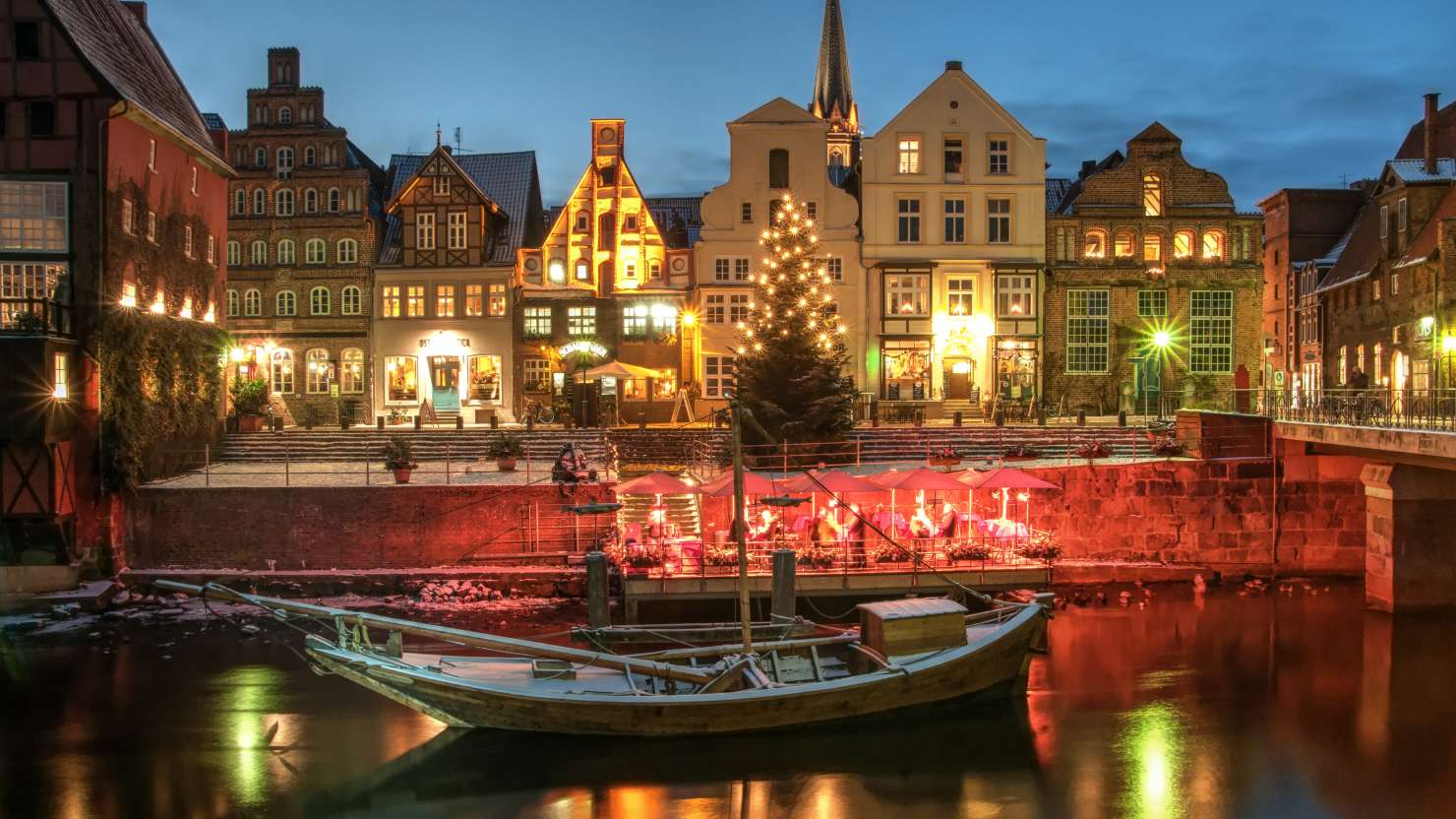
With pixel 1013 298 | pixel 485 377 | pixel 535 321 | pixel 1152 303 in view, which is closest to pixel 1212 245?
pixel 1152 303

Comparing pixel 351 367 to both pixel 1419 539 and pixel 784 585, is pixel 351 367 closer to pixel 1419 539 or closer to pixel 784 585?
pixel 784 585

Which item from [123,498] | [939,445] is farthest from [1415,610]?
[123,498]

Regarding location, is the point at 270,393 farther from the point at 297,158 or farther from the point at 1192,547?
the point at 1192,547

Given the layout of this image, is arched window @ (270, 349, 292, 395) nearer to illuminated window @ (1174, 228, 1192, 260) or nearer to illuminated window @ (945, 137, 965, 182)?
illuminated window @ (945, 137, 965, 182)

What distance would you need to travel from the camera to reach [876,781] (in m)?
15.9

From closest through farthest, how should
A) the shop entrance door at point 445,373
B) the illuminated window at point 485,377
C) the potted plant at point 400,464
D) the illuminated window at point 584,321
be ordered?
1. the potted plant at point 400,464
2. the illuminated window at point 584,321
3. the illuminated window at point 485,377
4. the shop entrance door at point 445,373

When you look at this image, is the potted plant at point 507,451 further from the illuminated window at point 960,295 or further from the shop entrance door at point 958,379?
the illuminated window at point 960,295

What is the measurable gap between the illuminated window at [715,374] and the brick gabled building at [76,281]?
17.8 meters

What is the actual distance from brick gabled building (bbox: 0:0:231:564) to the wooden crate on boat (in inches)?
730

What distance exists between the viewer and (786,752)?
16.9 metres

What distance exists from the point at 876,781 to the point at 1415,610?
15629 millimetres

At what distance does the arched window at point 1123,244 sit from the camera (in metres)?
43.2

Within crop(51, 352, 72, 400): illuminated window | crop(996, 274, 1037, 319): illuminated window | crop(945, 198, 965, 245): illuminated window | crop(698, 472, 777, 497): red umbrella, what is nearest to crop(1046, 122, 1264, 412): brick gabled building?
crop(996, 274, 1037, 319): illuminated window

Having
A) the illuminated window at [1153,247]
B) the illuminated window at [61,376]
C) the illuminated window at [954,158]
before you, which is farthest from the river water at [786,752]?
the illuminated window at [954,158]
